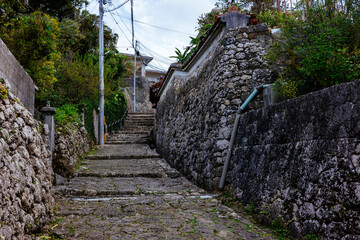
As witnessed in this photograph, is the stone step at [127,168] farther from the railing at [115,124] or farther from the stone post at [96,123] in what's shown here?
the railing at [115,124]

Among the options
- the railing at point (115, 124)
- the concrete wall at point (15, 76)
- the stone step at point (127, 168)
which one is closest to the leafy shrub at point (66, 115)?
the stone step at point (127, 168)

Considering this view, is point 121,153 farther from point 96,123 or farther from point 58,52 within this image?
point 58,52

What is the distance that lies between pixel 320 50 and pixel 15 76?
14.3 feet

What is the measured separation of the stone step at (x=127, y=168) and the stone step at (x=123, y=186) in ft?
0.92

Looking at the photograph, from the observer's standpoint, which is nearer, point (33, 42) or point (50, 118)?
point (50, 118)

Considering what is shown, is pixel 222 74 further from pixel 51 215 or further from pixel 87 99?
pixel 87 99

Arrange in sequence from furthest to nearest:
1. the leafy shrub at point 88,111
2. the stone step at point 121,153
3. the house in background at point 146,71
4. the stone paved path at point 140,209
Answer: the house in background at point 146,71 → the leafy shrub at point 88,111 → the stone step at point 121,153 → the stone paved path at point 140,209

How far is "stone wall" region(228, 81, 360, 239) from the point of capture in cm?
255

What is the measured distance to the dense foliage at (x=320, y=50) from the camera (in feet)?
11.4

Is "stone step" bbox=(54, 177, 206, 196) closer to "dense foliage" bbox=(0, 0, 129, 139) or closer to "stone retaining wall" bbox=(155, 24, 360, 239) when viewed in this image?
"stone retaining wall" bbox=(155, 24, 360, 239)

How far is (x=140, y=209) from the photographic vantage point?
14.4 feet

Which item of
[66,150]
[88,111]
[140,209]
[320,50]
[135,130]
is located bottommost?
[140,209]

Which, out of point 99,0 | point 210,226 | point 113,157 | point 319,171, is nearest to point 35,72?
point 113,157

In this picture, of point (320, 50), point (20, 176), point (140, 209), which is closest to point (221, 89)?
point (320, 50)
